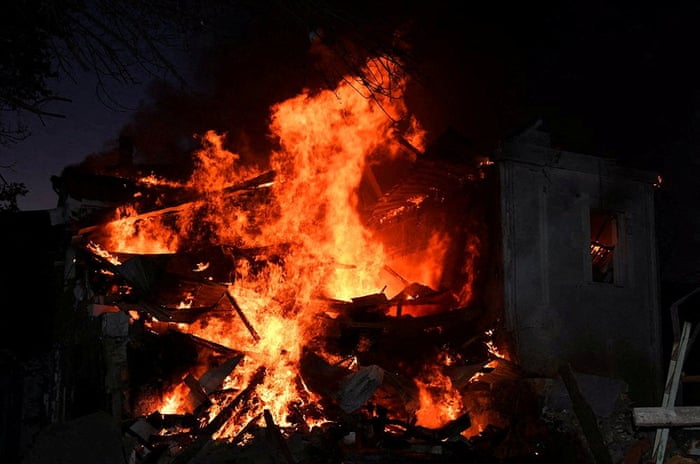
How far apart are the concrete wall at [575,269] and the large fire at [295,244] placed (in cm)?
126

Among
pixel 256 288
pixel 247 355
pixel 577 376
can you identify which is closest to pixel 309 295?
pixel 256 288

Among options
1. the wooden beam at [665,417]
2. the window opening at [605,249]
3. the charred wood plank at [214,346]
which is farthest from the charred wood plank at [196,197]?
the wooden beam at [665,417]

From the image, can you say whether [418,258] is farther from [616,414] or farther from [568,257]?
[616,414]

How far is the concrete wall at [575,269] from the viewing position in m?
11.6

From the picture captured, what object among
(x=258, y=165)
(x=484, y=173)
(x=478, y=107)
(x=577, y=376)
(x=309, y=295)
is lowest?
(x=577, y=376)

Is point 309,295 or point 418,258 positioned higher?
point 418,258

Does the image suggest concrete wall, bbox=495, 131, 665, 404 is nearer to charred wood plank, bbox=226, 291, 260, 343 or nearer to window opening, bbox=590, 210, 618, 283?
window opening, bbox=590, 210, 618, 283

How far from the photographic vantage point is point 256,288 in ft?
40.7

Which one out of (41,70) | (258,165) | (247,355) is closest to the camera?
(41,70)

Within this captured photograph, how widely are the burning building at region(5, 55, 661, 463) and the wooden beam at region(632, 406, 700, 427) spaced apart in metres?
2.36

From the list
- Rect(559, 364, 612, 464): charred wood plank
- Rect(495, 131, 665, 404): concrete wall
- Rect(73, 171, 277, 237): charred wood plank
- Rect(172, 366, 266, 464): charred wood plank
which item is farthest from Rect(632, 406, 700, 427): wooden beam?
Rect(73, 171, 277, 237): charred wood plank

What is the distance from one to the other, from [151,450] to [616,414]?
777 centimetres

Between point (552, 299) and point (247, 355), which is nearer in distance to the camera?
point (247, 355)

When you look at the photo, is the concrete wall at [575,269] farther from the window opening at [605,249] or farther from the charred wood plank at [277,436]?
the charred wood plank at [277,436]
